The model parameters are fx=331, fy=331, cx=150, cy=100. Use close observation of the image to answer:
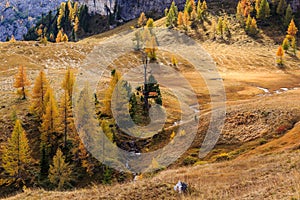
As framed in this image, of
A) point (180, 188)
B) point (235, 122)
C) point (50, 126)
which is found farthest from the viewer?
point (50, 126)

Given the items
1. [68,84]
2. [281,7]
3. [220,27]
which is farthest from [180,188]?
[281,7]

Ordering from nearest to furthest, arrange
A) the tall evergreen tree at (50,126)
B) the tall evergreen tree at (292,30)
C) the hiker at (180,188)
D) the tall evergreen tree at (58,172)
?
the hiker at (180,188) < the tall evergreen tree at (58,172) < the tall evergreen tree at (50,126) < the tall evergreen tree at (292,30)

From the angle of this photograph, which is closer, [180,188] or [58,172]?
[180,188]

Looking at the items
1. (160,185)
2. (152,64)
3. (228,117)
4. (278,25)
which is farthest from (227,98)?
(278,25)

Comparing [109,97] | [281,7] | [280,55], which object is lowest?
[109,97]

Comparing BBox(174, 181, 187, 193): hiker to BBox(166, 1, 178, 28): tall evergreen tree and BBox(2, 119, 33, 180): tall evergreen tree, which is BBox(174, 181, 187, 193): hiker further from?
BBox(166, 1, 178, 28): tall evergreen tree

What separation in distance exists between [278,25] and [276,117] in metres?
136

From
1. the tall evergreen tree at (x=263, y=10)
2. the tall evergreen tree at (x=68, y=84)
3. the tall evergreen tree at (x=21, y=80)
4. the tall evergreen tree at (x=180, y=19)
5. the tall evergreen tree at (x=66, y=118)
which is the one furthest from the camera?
the tall evergreen tree at (x=180, y=19)

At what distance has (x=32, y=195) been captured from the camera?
86.8ft

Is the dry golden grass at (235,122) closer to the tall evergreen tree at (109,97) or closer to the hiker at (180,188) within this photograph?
the hiker at (180,188)

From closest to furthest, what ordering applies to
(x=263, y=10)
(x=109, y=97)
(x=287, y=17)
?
(x=109, y=97) < (x=287, y=17) < (x=263, y=10)

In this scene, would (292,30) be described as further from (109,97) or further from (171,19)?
(109,97)

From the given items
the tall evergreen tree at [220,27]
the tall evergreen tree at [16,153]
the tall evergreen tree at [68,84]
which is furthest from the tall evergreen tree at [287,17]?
the tall evergreen tree at [16,153]

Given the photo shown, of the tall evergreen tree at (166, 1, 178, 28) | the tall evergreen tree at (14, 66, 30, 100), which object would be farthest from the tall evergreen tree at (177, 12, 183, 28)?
the tall evergreen tree at (14, 66, 30, 100)
